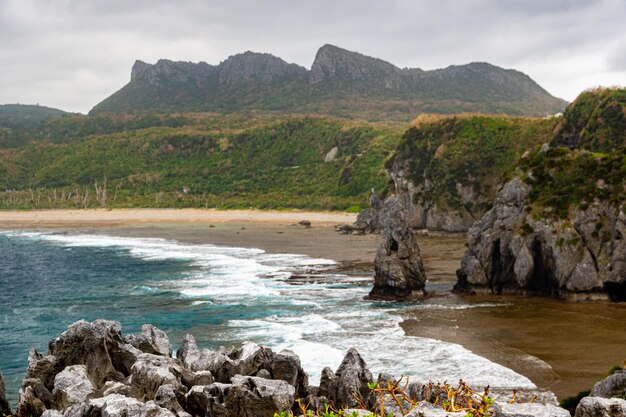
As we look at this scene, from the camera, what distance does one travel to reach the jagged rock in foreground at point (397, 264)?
47188mm

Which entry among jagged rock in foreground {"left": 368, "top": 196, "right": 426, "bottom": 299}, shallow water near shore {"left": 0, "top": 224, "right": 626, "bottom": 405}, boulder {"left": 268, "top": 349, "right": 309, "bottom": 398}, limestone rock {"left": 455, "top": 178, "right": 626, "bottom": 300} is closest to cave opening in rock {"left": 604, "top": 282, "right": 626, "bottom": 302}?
limestone rock {"left": 455, "top": 178, "right": 626, "bottom": 300}

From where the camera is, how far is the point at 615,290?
43.5m

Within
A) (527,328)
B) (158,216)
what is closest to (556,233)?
(527,328)

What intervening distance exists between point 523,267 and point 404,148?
73549mm

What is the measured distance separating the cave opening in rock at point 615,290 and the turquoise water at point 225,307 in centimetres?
900

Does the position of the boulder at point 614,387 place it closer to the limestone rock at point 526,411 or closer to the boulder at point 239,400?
the limestone rock at point 526,411

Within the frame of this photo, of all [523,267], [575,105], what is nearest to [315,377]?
[523,267]

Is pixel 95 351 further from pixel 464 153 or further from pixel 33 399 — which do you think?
pixel 464 153

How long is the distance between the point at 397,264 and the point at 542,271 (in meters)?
10.3

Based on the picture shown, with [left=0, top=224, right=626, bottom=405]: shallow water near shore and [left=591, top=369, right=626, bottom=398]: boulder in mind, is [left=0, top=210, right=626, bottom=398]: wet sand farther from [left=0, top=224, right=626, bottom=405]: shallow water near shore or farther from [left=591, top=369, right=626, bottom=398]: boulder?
[left=591, top=369, right=626, bottom=398]: boulder

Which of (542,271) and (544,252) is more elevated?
(544,252)

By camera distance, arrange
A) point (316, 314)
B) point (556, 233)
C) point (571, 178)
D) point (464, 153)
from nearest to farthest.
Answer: point (316, 314), point (556, 233), point (571, 178), point (464, 153)

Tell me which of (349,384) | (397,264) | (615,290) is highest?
(397,264)

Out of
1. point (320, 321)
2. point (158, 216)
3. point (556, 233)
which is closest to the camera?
point (320, 321)
